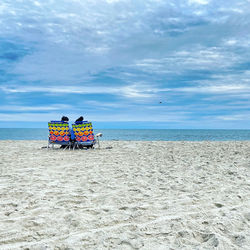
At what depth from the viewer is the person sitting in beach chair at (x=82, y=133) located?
1057 centimetres

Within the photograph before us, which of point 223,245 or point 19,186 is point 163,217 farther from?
point 19,186

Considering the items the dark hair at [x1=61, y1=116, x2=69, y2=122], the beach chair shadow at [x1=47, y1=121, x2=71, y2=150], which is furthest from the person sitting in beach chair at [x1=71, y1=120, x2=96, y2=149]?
the dark hair at [x1=61, y1=116, x2=69, y2=122]

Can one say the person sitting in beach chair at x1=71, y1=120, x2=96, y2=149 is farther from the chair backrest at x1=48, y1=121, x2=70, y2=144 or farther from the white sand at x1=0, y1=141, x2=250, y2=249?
the white sand at x1=0, y1=141, x2=250, y2=249

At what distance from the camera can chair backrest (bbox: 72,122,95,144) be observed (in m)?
10.6

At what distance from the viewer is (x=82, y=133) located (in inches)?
423

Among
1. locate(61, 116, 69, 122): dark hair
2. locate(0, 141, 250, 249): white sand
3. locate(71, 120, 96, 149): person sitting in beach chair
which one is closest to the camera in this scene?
locate(0, 141, 250, 249): white sand

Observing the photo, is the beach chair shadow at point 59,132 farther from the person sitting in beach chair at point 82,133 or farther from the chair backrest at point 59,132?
the person sitting in beach chair at point 82,133

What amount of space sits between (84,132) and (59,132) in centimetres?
104

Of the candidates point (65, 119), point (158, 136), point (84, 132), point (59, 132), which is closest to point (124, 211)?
point (84, 132)

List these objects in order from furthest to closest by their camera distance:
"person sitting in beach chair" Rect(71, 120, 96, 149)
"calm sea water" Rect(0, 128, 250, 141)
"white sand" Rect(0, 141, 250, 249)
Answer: "calm sea water" Rect(0, 128, 250, 141)
"person sitting in beach chair" Rect(71, 120, 96, 149)
"white sand" Rect(0, 141, 250, 249)

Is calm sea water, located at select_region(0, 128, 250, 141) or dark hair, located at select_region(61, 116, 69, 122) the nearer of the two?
dark hair, located at select_region(61, 116, 69, 122)

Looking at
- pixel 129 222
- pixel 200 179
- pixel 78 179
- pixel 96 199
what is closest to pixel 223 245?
pixel 129 222

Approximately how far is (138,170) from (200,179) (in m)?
1.43

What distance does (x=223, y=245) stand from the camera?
7.45 feet
